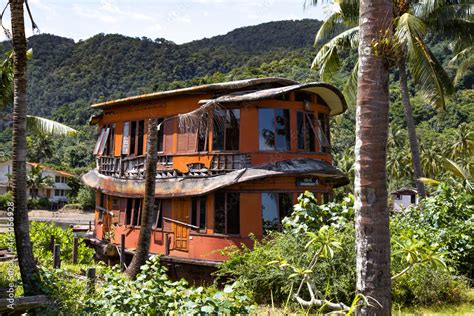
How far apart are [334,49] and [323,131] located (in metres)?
3.98

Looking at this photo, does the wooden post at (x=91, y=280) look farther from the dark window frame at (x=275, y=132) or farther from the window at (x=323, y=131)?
the window at (x=323, y=131)

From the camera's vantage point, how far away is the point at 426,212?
13109 mm

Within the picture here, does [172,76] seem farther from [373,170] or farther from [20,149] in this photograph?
[373,170]

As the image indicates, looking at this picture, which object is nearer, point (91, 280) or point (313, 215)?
point (91, 280)

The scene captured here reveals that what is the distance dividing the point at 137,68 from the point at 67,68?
20.9 meters

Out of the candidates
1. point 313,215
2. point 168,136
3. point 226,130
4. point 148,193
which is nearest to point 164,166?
point 168,136

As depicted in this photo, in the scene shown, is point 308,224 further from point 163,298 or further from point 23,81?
point 23,81

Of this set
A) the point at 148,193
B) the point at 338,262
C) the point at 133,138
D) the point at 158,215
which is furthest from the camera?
the point at 133,138

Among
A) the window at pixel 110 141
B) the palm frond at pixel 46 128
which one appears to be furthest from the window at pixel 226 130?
the window at pixel 110 141

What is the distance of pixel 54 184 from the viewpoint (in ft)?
218

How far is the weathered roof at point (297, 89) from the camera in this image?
15844mm

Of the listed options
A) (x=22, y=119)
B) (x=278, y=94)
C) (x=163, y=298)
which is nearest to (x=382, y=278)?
(x=163, y=298)

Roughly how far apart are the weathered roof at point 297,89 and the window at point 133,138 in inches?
198

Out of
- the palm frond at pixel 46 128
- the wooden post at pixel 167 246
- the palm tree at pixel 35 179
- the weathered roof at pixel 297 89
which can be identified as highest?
the weathered roof at pixel 297 89
